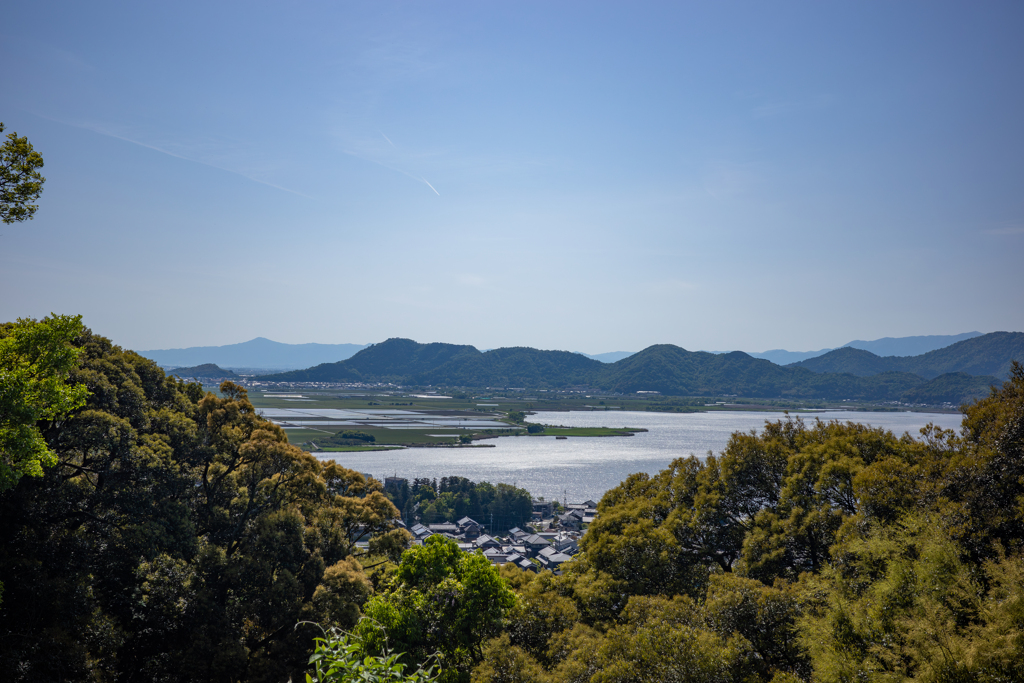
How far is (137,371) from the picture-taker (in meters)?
13.5

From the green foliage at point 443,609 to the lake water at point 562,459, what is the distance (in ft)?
113

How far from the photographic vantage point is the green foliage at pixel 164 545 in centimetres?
966

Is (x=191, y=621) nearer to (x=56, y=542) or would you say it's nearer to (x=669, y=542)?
(x=56, y=542)

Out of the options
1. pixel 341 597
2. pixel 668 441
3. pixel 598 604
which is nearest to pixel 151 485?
pixel 341 597

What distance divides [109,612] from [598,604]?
32.0 ft

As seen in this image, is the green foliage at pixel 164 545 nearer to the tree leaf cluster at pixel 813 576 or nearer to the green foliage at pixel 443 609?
the green foliage at pixel 443 609

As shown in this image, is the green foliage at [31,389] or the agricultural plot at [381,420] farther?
the agricultural plot at [381,420]

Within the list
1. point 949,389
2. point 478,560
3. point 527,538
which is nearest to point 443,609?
point 478,560

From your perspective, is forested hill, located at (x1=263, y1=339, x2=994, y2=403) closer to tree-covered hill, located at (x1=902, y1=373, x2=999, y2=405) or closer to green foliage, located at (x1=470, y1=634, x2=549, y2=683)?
tree-covered hill, located at (x1=902, y1=373, x2=999, y2=405)

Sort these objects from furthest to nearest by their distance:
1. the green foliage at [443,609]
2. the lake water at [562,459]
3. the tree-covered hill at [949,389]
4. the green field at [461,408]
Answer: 1. the tree-covered hill at [949,389]
2. the green field at [461,408]
3. the lake water at [562,459]
4. the green foliage at [443,609]

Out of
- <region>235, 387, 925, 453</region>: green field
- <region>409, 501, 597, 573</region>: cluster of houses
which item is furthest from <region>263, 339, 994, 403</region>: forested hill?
<region>409, 501, 597, 573</region>: cluster of houses

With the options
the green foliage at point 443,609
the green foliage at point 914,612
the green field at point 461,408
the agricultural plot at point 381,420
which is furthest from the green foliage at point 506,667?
the green field at point 461,408

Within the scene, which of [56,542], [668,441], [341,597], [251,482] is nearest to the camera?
[56,542]

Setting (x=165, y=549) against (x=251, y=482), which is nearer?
(x=165, y=549)
